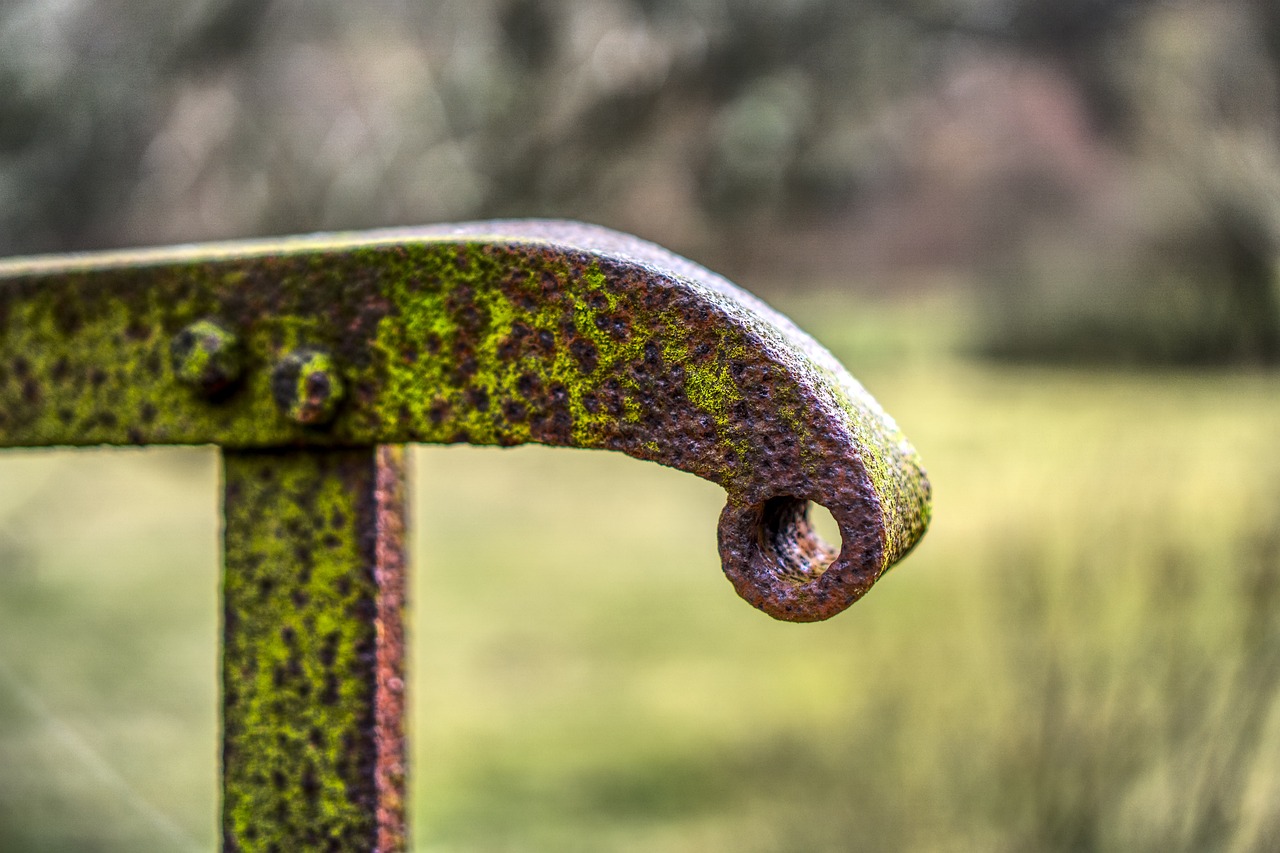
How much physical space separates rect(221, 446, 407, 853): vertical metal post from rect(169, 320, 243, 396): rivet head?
8cm

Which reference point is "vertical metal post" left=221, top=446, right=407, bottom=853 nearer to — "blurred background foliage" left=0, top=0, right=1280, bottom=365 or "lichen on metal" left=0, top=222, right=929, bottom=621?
"lichen on metal" left=0, top=222, right=929, bottom=621

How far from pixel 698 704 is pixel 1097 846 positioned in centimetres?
199

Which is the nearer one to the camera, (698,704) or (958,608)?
(958,608)

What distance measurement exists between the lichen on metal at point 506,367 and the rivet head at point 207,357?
1 centimetres

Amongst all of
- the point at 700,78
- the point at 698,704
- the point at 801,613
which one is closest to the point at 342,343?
the point at 801,613

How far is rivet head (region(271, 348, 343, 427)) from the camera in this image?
0.74 metres

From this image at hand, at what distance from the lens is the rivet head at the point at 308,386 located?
74 centimetres

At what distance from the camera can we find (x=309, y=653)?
81cm

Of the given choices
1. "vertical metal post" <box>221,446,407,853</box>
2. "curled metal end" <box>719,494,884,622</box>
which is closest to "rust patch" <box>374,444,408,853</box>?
"vertical metal post" <box>221,446,407,853</box>

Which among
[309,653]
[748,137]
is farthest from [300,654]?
[748,137]

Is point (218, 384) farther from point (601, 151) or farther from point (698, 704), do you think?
point (698, 704)

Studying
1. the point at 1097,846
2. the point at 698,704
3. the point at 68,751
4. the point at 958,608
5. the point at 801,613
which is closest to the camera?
the point at 801,613

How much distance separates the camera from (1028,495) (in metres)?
3.01

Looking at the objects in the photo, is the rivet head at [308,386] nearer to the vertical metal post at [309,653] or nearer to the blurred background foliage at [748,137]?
the vertical metal post at [309,653]
